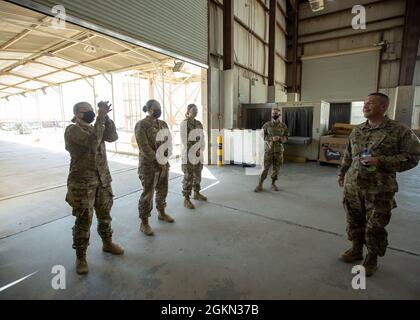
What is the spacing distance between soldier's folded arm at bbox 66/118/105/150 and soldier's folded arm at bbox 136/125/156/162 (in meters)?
0.60

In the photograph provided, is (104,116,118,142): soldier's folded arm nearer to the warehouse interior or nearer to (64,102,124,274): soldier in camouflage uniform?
(64,102,124,274): soldier in camouflage uniform

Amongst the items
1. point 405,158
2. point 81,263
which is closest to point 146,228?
point 81,263

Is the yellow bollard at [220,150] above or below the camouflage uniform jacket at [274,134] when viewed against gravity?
below

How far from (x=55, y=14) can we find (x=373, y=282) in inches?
175

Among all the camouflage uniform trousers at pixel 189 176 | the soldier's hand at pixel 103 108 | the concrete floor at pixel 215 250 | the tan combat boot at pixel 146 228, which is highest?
the soldier's hand at pixel 103 108

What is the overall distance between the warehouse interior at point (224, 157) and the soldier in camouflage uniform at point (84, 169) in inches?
15.4

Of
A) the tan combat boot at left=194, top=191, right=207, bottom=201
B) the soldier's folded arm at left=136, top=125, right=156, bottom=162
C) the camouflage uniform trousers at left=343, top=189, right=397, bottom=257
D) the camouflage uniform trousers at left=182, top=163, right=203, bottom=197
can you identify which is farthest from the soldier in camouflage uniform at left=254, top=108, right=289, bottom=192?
the soldier's folded arm at left=136, top=125, right=156, bottom=162

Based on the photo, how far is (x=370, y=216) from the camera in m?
1.93

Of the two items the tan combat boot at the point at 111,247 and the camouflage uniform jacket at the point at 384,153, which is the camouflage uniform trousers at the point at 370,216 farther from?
the tan combat boot at the point at 111,247

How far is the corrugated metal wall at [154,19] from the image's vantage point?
10.2 ft

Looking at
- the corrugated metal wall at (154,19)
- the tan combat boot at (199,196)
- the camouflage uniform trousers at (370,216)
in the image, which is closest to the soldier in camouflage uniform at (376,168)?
the camouflage uniform trousers at (370,216)

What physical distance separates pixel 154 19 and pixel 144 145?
290 cm

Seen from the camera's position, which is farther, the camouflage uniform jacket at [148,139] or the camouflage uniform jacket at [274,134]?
the camouflage uniform jacket at [274,134]
